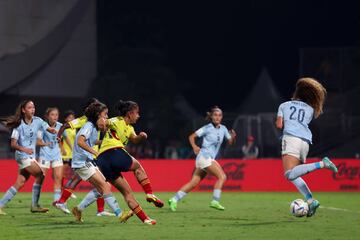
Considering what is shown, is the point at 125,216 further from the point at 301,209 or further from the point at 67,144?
the point at 67,144

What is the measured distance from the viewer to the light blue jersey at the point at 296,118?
50.4ft

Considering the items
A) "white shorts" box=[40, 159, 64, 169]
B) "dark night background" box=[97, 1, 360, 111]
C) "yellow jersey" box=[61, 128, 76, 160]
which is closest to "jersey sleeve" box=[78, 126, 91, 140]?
"white shorts" box=[40, 159, 64, 169]

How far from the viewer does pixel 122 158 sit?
1466cm

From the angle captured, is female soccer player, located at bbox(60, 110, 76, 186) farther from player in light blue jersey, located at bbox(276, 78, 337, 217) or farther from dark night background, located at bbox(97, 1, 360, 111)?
dark night background, located at bbox(97, 1, 360, 111)

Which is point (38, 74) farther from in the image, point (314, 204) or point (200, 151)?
point (314, 204)

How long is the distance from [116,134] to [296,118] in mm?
2951

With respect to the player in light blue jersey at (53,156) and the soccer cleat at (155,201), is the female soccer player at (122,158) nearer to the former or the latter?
the soccer cleat at (155,201)

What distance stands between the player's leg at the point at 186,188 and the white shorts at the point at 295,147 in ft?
14.1

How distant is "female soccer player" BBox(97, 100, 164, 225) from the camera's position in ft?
47.7

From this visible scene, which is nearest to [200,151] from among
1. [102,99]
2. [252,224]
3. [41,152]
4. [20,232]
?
[41,152]

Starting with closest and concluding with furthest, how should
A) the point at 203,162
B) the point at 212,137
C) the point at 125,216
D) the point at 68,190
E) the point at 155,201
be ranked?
1. the point at 155,201
2. the point at 125,216
3. the point at 68,190
4. the point at 203,162
5. the point at 212,137

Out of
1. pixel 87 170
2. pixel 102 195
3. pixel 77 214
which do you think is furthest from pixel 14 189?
pixel 102 195

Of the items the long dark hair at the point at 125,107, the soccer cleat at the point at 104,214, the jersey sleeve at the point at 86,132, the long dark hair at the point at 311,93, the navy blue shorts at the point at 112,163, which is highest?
the long dark hair at the point at 311,93

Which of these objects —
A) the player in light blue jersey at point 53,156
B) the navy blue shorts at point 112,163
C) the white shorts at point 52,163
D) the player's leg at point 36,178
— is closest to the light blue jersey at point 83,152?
the navy blue shorts at point 112,163
